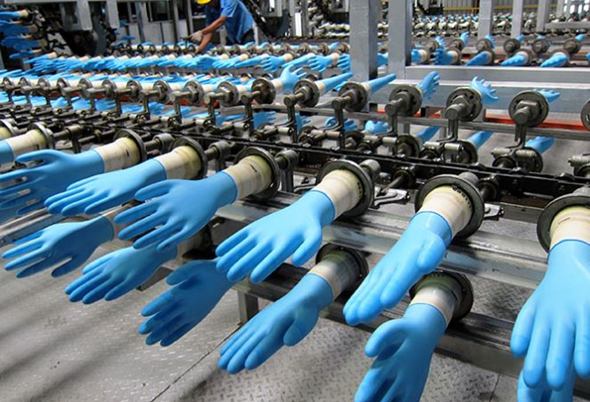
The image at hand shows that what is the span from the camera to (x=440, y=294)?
2.43ft

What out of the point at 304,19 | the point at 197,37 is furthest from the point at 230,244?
the point at 304,19

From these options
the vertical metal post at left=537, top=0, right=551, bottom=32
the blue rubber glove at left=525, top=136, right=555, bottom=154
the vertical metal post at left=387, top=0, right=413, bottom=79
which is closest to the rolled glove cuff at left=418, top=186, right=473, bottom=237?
the blue rubber glove at left=525, top=136, right=555, bottom=154

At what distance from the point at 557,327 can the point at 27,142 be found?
4.09 ft

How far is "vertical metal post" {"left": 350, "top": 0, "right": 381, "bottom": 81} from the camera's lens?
208 cm

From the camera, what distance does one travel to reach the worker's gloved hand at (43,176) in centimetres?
91

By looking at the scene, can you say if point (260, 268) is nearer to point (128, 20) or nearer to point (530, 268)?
point (530, 268)

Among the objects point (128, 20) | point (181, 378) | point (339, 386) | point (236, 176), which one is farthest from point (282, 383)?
point (128, 20)

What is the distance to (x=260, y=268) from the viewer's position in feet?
2.02

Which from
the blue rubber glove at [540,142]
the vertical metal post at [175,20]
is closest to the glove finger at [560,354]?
the blue rubber glove at [540,142]

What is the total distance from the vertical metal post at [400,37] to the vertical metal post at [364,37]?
0.12 m

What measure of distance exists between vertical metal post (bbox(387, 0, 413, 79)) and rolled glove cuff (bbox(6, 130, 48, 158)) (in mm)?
1641

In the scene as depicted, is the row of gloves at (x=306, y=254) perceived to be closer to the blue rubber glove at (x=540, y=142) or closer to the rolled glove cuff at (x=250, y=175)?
the rolled glove cuff at (x=250, y=175)

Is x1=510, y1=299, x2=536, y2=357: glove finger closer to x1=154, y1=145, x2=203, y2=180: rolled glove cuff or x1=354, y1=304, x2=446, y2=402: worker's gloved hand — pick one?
x1=354, y1=304, x2=446, y2=402: worker's gloved hand

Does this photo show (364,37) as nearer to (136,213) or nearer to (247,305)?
(247,305)
